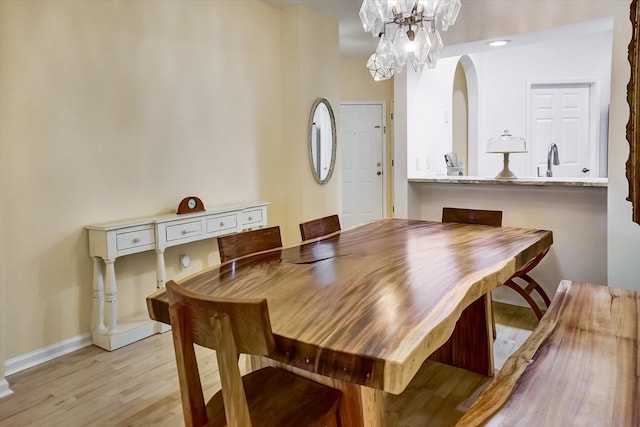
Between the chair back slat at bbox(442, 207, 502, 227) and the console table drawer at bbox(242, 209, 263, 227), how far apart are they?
1579 millimetres

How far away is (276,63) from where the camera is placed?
14.4 feet

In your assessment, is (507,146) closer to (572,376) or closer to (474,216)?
(474,216)

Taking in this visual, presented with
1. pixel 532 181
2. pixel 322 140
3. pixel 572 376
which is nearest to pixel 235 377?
pixel 572 376

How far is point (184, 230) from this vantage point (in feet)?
10.7

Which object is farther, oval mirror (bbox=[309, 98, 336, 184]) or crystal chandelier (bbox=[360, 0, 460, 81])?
oval mirror (bbox=[309, 98, 336, 184])

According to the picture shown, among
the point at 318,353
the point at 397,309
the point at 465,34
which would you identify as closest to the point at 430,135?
the point at 465,34

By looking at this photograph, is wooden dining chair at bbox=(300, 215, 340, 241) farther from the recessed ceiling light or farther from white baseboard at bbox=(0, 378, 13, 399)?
the recessed ceiling light

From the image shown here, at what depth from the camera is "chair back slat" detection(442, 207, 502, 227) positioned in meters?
2.92

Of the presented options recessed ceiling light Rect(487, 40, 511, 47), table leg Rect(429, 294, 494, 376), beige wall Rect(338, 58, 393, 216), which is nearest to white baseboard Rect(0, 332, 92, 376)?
table leg Rect(429, 294, 494, 376)

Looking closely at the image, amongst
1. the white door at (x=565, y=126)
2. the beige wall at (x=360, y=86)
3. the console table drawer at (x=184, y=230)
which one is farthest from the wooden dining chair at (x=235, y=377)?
the beige wall at (x=360, y=86)

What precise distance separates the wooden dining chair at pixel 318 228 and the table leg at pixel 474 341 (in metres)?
0.89

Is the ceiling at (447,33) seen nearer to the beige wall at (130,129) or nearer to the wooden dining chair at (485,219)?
the beige wall at (130,129)

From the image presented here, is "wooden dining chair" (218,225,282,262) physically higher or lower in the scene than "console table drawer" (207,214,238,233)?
higher

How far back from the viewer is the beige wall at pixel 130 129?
266cm
